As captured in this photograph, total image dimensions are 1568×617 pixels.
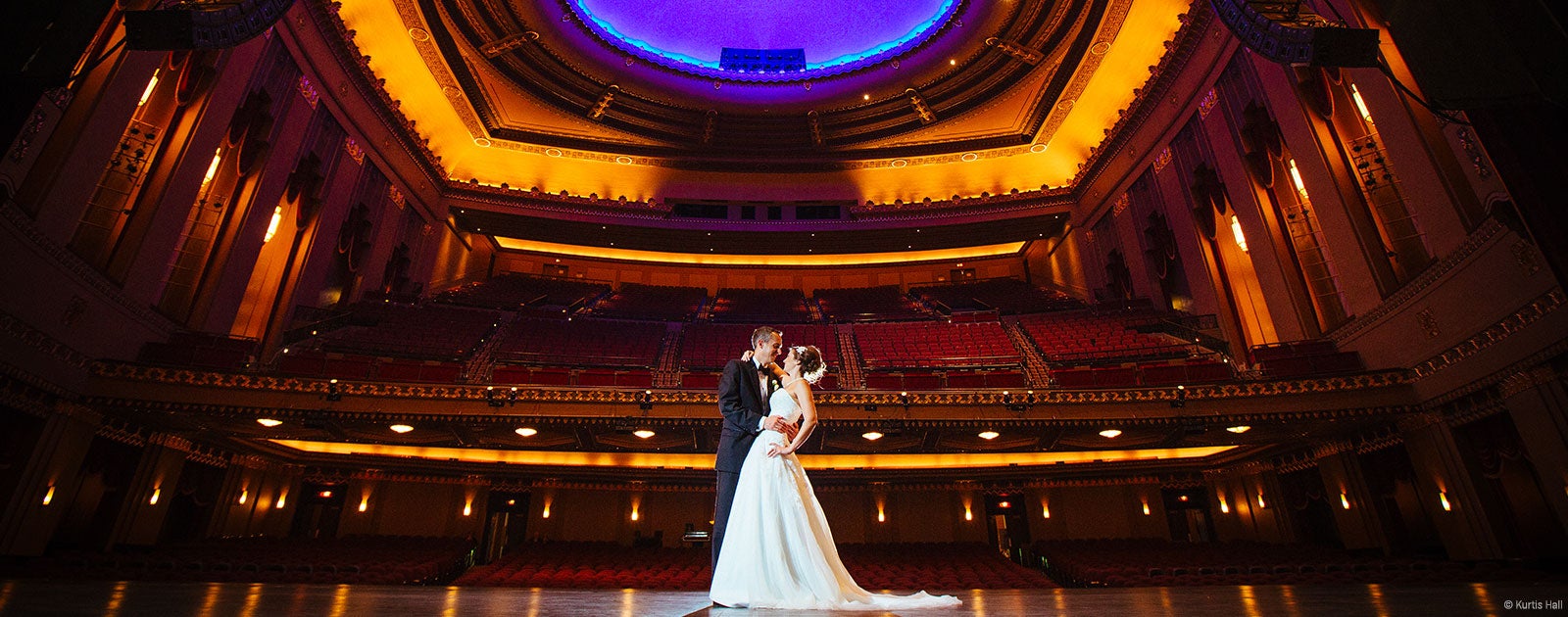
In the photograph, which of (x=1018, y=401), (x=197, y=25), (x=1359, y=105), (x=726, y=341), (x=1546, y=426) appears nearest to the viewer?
(x=197, y=25)

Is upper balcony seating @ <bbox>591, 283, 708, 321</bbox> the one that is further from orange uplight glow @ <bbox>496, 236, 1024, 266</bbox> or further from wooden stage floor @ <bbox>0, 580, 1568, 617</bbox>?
wooden stage floor @ <bbox>0, 580, 1568, 617</bbox>

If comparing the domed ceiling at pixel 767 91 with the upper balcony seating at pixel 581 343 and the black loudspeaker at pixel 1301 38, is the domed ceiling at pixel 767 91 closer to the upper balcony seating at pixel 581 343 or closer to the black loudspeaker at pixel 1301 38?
the upper balcony seating at pixel 581 343

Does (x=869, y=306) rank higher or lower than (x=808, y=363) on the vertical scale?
higher

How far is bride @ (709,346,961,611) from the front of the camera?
8.29ft

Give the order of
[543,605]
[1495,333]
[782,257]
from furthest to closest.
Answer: [782,257] < [1495,333] < [543,605]

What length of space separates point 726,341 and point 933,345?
4206 millimetres

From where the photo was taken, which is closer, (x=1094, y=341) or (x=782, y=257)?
(x=1094, y=341)

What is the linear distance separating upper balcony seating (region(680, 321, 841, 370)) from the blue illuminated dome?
20.3 ft

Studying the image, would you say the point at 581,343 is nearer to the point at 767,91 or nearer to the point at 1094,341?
the point at 767,91

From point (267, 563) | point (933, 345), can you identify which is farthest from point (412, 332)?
point (933, 345)

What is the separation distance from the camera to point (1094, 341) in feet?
38.0

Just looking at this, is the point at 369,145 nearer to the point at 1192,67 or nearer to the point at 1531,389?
the point at 1192,67

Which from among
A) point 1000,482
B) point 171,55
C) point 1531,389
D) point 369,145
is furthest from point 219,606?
point 369,145

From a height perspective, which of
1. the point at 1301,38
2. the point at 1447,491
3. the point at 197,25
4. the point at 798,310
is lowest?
the point at 1447,491
